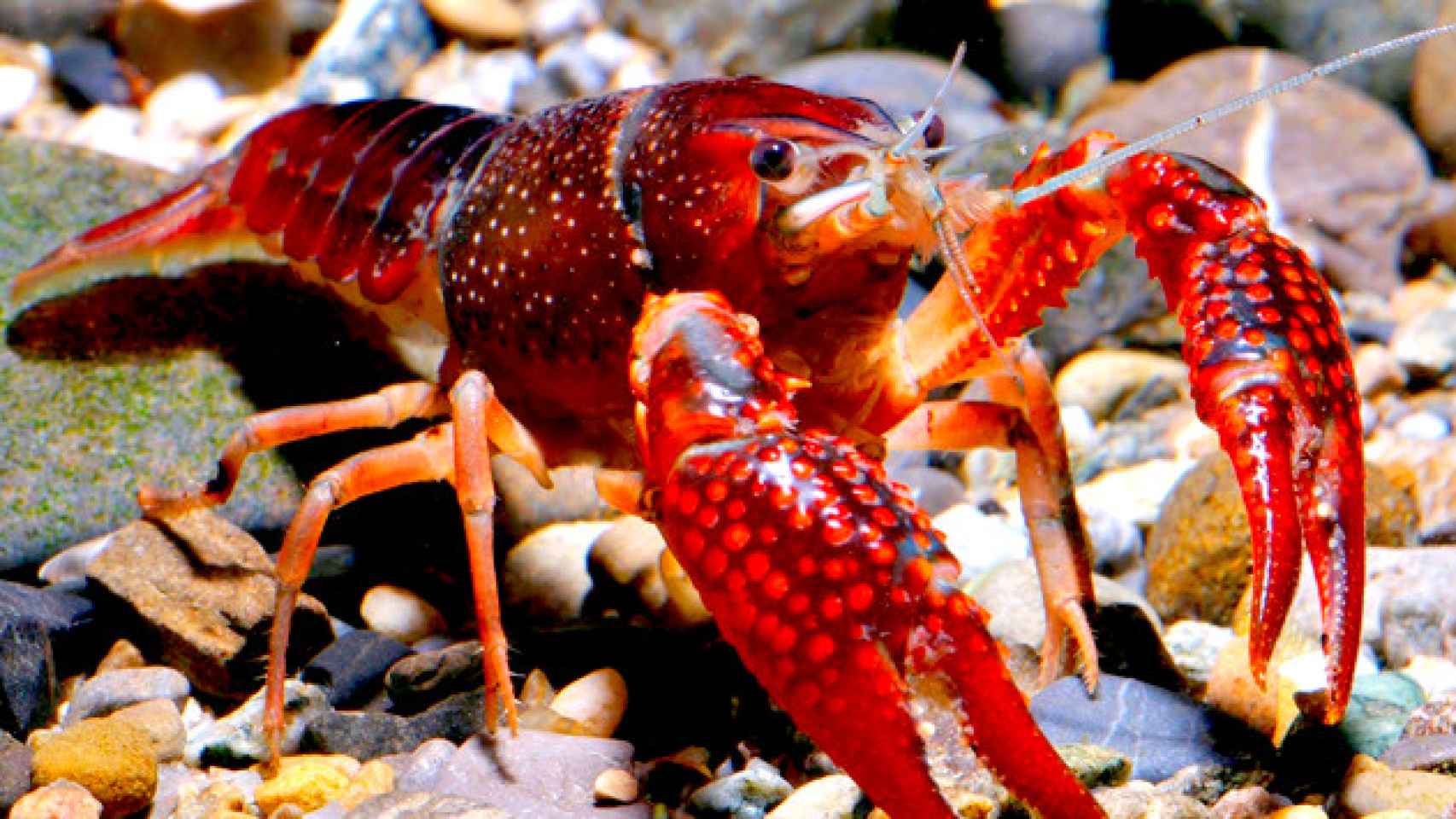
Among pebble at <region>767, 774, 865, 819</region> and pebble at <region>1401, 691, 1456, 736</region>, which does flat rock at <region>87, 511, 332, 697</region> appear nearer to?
pebble at <region>767, 774, 865, 819</region>

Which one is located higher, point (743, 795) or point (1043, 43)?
point (1043, 43)

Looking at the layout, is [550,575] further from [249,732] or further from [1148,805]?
[1148,805]

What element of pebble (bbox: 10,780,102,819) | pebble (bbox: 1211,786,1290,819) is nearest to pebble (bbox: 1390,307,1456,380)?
pebble (bbox: 1211,786,1290,819)

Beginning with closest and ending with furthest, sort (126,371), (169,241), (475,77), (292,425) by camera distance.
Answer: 1. (292,425)
2. (126,371)
3. (169,241)
4. (475,77)

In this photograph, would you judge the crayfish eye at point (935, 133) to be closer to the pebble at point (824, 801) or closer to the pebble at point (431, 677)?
the pebble at point (824, 801)

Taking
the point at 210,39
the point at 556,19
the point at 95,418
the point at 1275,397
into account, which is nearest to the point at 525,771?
the point at 1275,397

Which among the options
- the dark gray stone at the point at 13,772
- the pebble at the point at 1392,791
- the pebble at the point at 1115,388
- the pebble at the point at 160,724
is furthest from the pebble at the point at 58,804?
the pebble at the point at 1115,388
